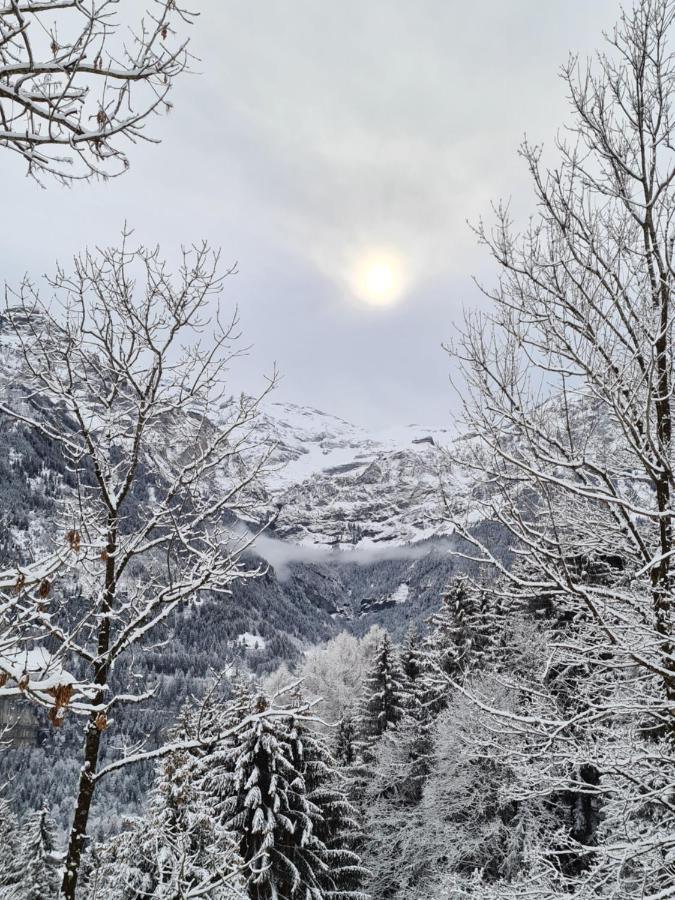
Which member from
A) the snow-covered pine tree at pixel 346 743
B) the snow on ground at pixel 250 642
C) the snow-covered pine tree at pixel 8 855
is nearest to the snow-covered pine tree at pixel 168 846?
the snow-covered pine tree at pixel 8 855

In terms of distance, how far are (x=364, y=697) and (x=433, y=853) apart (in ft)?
26.4

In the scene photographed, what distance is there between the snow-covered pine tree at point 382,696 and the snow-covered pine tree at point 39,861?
37.7 feet

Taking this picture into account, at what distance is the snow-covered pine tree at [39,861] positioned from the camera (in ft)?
54.6

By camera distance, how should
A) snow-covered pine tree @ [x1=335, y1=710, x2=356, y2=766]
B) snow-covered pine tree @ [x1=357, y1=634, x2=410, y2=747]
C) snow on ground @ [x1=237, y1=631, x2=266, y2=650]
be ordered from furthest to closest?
snow on ground @ [x1=237, y1=631, x2=266, y2=650] → snow-covered pine tree @ [x1=357, y1=634, x2=410, y2=747] → snow-covered pine tree @ [x1=335, y1=710, x2=356, y2=766]

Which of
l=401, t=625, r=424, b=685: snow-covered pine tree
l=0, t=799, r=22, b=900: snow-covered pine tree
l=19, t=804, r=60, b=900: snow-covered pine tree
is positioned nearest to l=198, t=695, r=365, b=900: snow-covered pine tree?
l=19, t=804, r=60, b=900: snow-covered pine tree

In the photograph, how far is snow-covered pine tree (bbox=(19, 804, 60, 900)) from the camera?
54.6ft

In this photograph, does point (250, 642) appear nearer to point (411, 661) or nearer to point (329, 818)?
point (411, 661)

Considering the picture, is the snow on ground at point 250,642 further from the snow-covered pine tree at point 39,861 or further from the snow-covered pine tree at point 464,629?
the snow-covered pine tree at point 464,629

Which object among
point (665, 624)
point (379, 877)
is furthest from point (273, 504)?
point (379, 877)

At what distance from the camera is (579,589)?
3676mm

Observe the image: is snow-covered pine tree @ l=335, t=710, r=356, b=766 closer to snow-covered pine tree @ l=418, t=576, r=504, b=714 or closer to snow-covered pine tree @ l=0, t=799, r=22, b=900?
snow-covered pine tree @ l=418, t=576, r=504, b=714

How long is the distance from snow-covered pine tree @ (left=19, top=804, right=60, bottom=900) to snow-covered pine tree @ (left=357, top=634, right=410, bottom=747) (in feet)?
37.7

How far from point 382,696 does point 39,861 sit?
42.1 ft

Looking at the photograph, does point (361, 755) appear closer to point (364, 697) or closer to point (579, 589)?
point (364, 697)
